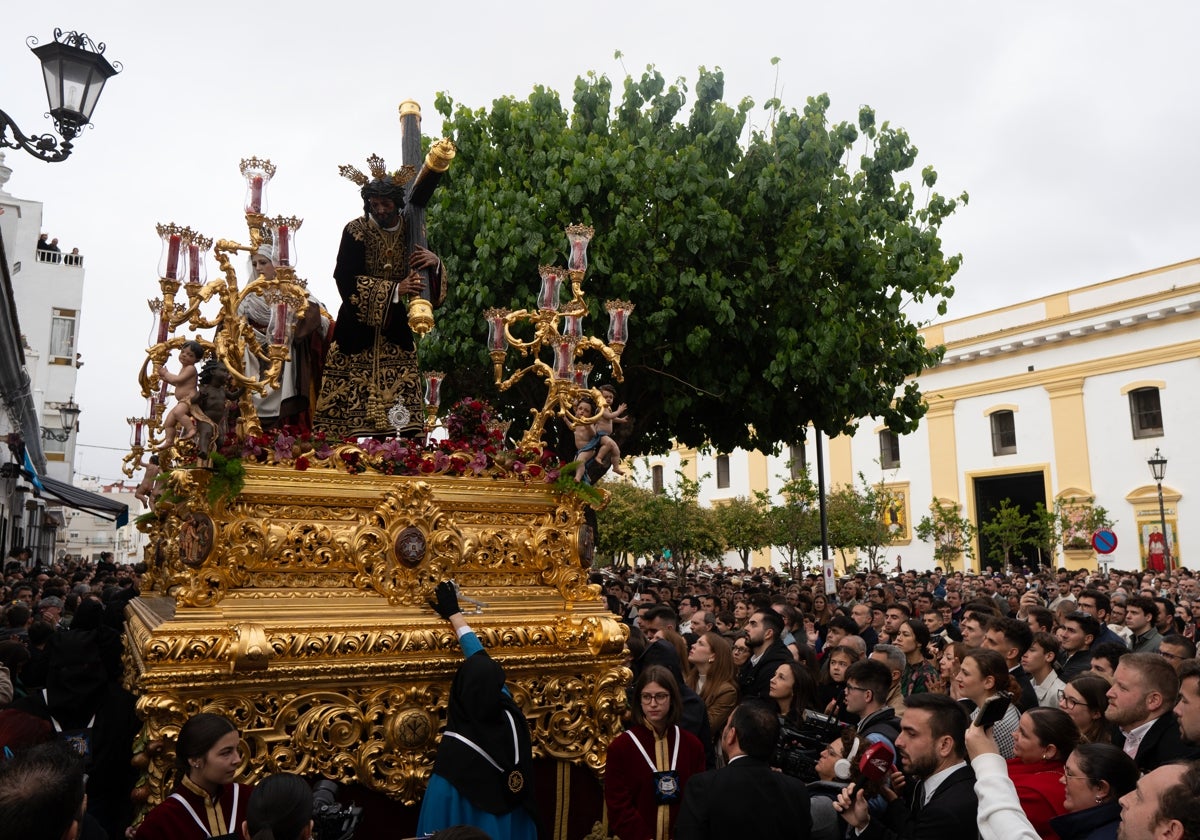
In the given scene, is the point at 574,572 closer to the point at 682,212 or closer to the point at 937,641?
the point at 937,641

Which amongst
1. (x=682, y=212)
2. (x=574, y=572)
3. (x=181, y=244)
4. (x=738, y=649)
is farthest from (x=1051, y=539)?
(x=181, y=244)

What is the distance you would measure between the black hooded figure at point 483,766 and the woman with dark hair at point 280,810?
1294mm

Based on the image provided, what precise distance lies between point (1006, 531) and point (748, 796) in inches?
1182

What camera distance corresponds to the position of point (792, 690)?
588cm

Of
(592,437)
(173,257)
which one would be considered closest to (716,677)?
(592,437)

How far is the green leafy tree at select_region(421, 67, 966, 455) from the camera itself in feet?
42.3

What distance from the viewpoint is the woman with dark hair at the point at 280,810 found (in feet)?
10.2

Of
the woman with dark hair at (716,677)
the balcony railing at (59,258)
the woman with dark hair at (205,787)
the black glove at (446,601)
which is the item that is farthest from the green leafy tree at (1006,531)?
the balcony railing at (59,258)

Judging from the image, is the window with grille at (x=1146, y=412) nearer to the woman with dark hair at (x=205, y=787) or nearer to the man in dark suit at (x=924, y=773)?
the man in dark suit at (x=924, y=773)

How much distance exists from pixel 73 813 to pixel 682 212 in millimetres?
11430

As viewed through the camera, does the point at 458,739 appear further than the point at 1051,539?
No

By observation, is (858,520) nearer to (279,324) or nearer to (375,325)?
(375,325)

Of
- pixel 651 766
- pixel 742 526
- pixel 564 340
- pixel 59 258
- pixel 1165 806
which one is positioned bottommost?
pixel 651 766

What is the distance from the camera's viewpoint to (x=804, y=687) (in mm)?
5957
